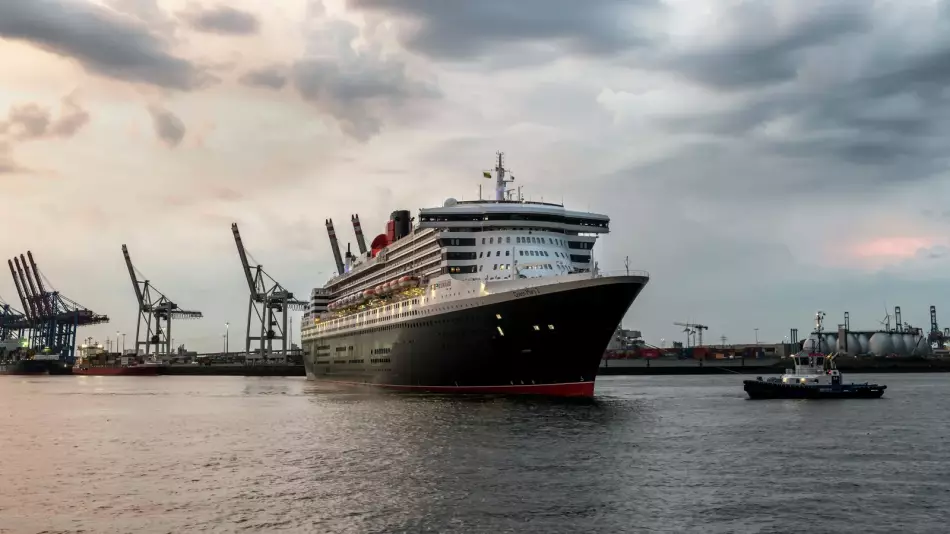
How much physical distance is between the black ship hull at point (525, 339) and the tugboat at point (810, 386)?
63.9 ft

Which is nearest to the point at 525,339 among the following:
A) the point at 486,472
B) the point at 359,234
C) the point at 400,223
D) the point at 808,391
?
the point at 808,391

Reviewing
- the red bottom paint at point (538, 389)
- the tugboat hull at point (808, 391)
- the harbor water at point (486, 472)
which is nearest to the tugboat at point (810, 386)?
the tugboat hull at point (808, 391)

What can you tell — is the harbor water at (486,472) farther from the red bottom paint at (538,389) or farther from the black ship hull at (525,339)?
the black ship hull at (525,339)

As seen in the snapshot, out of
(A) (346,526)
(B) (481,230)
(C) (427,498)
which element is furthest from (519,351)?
(A) (346,526)

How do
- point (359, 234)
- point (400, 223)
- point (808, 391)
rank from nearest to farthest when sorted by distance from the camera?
1. point (808, 391)
2. point (400, 223)
3. point (359, 234)

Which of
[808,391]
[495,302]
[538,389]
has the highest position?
[495,302]

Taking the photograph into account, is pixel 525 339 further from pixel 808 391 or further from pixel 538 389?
pixel 808 391

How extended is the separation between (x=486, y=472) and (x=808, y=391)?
152ft

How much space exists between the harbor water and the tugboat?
11.6 meters

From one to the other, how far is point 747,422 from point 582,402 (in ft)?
43.5

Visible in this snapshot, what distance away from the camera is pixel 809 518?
24344mm

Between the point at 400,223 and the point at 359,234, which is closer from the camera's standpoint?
the point at 400,223

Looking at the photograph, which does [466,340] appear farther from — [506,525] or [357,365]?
[506,525]

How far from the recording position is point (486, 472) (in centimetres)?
3175
